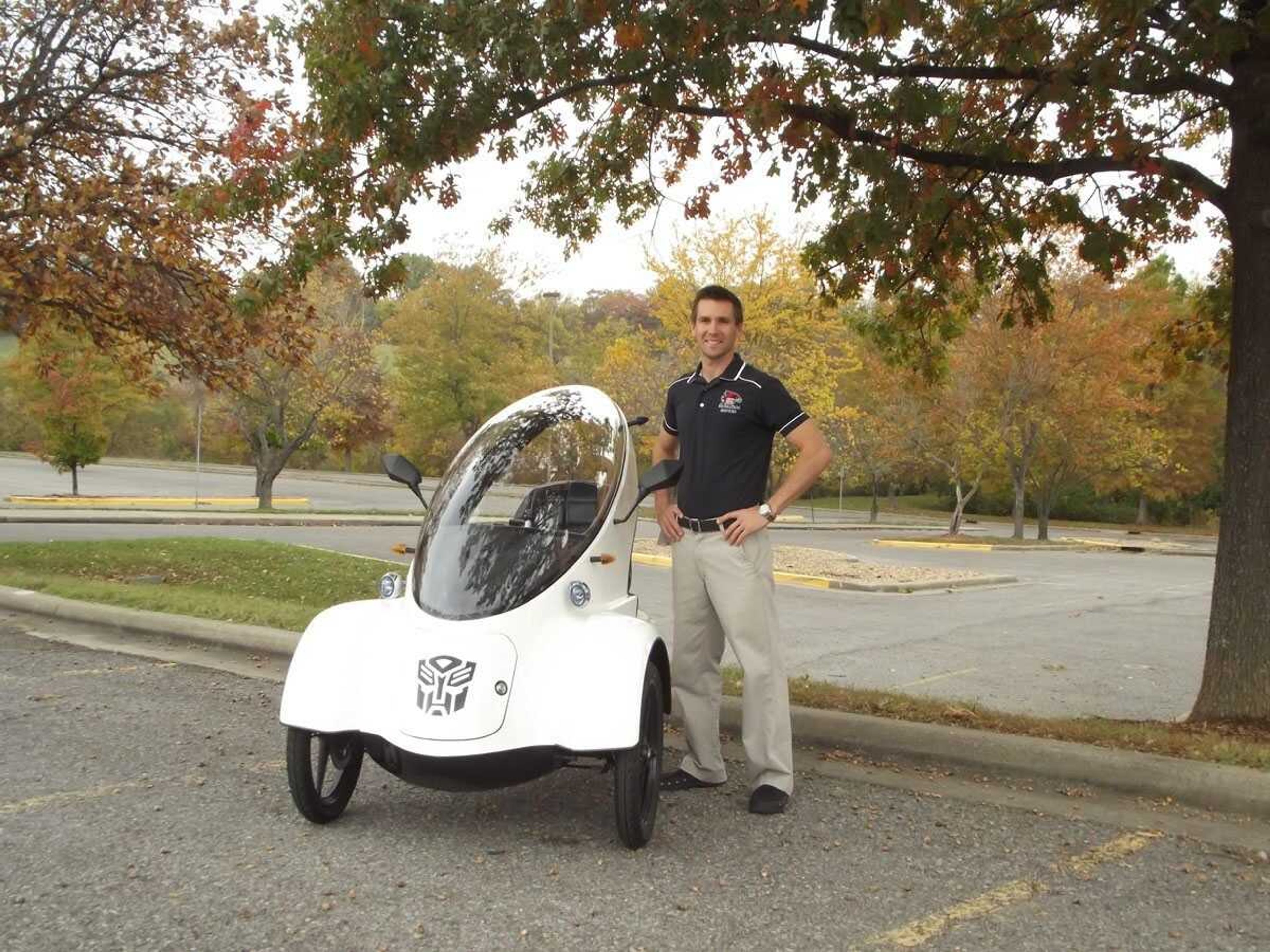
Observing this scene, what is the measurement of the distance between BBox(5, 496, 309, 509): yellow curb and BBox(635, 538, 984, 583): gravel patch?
1421cm

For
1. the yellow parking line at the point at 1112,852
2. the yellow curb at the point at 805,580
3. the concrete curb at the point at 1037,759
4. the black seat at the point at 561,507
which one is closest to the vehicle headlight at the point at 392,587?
the black seat at the point at 561,507

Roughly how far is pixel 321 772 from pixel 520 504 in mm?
1287

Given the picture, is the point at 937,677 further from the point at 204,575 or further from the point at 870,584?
the point at 204,575

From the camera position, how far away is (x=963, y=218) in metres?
7.49

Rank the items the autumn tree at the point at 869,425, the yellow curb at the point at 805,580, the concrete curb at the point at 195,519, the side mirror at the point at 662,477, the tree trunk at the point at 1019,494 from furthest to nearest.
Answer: the tree trunk at the point at 1019,494, the autumn tree at the point at 869,425, the concrete curb at the point at 195,519, the yellow curb at the point at 805,580, the side mirror at the point at 662,477

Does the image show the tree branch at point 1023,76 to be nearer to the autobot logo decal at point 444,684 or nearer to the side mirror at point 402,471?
the side mirror at point 402,471

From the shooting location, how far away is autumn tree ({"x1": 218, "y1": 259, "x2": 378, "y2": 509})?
85.8 ft

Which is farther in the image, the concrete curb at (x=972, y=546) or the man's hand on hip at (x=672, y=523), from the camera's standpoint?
the concrete curb at (x=972, y=546)

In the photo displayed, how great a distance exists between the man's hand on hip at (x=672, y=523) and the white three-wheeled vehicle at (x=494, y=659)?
178 millimetres

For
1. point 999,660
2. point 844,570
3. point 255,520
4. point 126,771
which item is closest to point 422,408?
point 255,520

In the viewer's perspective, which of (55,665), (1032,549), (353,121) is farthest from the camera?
(1032,549)

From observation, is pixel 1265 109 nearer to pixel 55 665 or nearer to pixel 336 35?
pixel 336 35

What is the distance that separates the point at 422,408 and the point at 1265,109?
119ft

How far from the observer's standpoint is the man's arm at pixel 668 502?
462 cm
